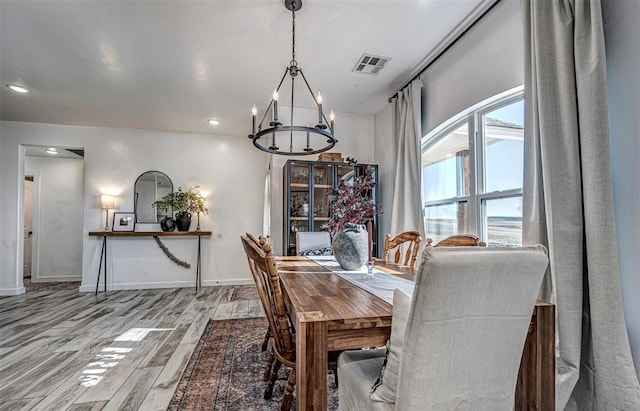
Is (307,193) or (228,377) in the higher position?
(307,193)

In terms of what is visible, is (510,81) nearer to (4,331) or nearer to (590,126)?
(590,126)

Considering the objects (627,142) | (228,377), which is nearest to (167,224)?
(228,377)

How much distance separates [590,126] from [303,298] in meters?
1.60

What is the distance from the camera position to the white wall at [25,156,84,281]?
564cm

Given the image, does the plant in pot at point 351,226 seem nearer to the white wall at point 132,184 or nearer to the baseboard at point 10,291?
the white wall at point 132,184

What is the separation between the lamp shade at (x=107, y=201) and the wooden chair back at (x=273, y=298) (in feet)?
14.2

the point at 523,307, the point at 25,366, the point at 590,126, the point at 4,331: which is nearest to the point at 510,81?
the point at 590,126

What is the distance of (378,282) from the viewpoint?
1.63m

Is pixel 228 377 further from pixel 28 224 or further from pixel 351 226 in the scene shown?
pixel 28 224

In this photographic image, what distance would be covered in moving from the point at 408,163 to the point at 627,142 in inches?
77.3

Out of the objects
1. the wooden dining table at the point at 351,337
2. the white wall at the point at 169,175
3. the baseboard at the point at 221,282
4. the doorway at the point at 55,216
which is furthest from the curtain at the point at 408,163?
the doorway at the point at 55,216

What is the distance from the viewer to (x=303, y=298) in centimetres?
129

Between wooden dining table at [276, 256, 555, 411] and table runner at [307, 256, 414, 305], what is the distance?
0.06m

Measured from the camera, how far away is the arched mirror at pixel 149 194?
5031 millimetres
